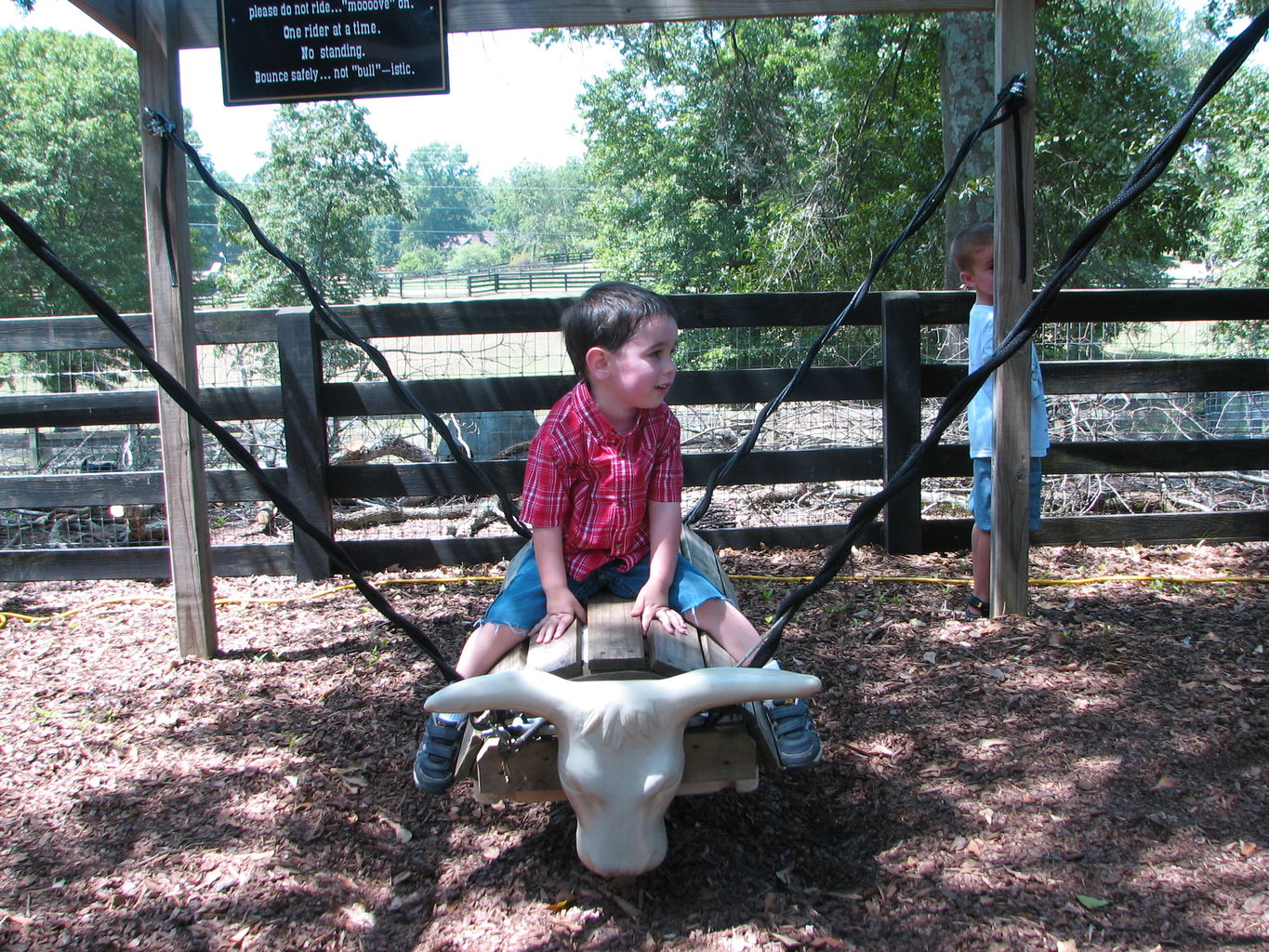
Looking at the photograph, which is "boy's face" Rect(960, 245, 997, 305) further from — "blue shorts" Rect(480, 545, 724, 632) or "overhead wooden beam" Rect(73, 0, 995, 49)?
"blue shorts" Rect(480, 545, 724, 632)

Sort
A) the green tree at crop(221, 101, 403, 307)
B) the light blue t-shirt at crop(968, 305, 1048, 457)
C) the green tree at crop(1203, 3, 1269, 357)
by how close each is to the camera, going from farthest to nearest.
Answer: the green tree at crop(221, 101, 403, 307), the green tree at crop(1203, 3, 1269, 357), the light blue t-shirt at crop(968, 305, 1048, 457)

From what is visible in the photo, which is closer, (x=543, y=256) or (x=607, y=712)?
(x=607, y=712)

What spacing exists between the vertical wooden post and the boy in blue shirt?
0.09 meters

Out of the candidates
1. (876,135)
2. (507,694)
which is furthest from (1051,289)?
(876,135)

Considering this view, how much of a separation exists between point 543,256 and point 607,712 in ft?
138

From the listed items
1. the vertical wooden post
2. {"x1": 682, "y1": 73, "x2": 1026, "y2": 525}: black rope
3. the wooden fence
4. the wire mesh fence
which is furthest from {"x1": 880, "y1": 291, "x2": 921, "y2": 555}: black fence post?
{"x1": 682, "y1": 73, "x2": 1026, "y2": 525}: black rope

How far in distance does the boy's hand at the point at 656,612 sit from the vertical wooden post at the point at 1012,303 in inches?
75.1

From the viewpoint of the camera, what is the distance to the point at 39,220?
76.8ft

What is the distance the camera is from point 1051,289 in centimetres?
185

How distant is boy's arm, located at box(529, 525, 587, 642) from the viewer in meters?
2.35

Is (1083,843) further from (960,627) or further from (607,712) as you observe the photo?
(960,627)

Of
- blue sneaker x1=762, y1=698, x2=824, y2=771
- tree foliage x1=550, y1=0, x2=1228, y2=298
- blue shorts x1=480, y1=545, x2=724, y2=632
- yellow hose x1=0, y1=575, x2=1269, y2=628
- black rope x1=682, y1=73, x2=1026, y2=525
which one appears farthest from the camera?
tree foliage x1=550, y1=0, x2=1228, y2=298

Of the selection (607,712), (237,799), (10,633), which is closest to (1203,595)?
(607,712)

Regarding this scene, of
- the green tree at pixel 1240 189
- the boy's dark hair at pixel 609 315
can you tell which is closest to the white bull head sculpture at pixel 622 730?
the boy's dark hair at pixel 609 315
